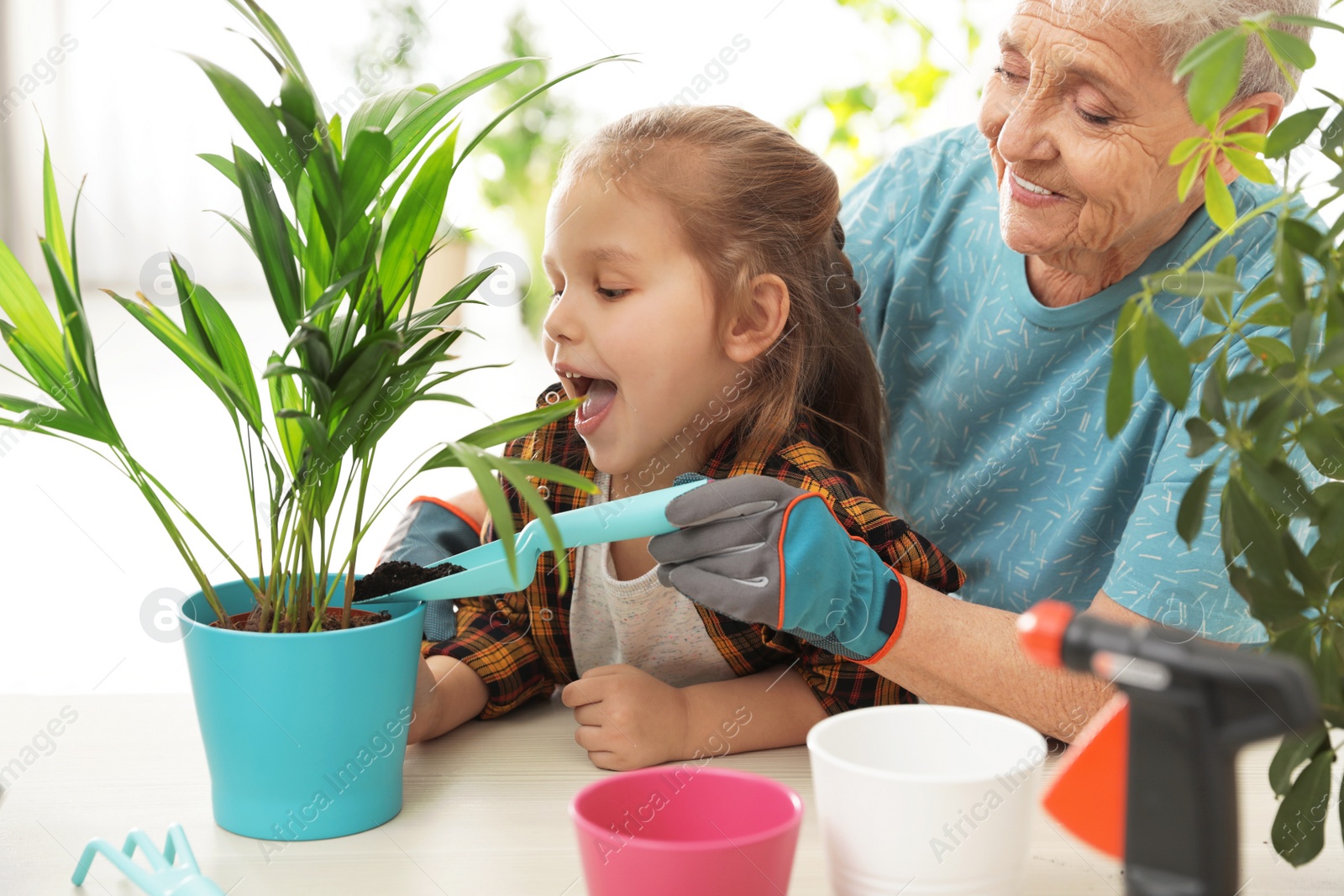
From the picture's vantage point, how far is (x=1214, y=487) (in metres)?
0.93

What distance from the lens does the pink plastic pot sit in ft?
1.78

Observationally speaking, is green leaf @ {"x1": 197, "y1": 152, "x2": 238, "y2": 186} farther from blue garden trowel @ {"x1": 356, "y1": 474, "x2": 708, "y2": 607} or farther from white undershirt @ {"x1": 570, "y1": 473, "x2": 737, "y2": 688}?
white undershirt @ {"x1": 570, "y1": 473, "x2": 737, "y2": 688}

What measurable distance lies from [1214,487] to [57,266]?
87cm

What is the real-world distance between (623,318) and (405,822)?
0.48 meters

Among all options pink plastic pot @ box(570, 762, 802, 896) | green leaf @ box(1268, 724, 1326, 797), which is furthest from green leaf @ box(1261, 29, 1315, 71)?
pink plastic pot @ box(570, 762, 802, 896)

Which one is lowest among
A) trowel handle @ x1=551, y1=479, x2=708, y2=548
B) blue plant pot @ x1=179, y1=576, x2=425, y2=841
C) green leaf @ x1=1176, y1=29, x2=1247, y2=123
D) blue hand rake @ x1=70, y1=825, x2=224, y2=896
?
blue hand rake @ x1=70, y1=825, x2=224, y2=896

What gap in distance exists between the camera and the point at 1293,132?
22.8 inches

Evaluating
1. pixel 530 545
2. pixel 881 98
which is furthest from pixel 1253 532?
pixel 881 98

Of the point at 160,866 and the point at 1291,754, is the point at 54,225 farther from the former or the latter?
the point at 1291,754

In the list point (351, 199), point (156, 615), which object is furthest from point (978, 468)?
point (156, 615)

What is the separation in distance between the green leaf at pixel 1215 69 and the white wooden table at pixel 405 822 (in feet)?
1.47

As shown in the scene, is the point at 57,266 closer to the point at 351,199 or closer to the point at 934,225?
the point at 351,199

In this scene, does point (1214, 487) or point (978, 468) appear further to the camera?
point (978, 468)

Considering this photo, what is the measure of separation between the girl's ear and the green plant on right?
0.53 metres
